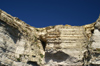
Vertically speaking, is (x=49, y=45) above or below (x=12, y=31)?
below

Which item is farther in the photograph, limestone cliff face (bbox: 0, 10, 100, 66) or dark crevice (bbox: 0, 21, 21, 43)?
dark crevice (bbox: 0, 21, 21, 43)

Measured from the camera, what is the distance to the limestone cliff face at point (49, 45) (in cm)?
1645

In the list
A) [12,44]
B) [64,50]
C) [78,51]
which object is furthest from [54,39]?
[12,44]

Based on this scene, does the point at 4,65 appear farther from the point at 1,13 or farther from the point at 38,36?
the point at 38,36

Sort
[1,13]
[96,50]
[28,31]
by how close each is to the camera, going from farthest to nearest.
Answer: [28,31] < [1,13] < [96,50]

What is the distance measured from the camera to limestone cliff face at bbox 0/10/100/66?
16453mm

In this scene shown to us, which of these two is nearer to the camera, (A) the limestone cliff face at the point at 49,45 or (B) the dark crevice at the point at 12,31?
(A) the limestone cliff face at the point at 49,45

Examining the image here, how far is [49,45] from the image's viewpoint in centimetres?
2064

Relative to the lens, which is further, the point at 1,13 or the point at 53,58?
the point at 53,58

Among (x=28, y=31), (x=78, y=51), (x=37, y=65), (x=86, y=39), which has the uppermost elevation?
(x=28, y=31)

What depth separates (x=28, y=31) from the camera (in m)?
21.8

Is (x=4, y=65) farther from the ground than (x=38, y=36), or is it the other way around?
(x=38, y=36)

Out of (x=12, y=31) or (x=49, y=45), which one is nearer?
(x=12, y=31)

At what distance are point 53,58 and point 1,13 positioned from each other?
954cm
